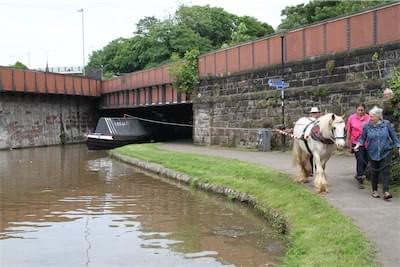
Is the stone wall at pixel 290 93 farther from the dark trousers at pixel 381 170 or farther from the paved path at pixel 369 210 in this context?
the dark trousers at pixel 381 170

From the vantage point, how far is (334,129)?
34.1 ft

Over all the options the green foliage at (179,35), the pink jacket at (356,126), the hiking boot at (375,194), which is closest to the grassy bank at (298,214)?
the hiking boot at (375,194)

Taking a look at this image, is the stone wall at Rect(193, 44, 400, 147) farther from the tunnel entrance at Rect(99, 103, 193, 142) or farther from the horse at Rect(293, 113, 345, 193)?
the tunnel entrance at Rect(99, 103, 193, 142)

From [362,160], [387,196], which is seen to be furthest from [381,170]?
[362,160]

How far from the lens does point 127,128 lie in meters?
36.7

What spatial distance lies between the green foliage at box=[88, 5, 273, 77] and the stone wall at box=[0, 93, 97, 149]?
2087 centimetres

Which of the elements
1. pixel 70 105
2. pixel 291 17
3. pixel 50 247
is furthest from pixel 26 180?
pixel 291 17

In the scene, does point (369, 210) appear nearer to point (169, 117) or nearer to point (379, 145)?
point (379, 145)

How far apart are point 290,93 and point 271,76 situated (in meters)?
1.83

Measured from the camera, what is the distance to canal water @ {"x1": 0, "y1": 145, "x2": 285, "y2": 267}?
786cm

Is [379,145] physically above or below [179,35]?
below

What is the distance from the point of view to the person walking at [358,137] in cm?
1117

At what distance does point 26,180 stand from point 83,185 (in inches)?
114

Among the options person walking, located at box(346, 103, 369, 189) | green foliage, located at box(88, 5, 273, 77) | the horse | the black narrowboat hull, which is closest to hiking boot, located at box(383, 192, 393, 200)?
the horse
